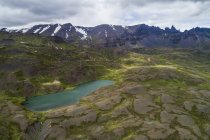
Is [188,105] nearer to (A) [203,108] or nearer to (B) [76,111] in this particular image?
(A) [203,108]

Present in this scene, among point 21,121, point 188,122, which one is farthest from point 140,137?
point 21,121

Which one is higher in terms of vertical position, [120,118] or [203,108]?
[203,108]

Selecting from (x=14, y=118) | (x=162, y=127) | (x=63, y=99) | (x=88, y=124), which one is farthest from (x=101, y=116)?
(x=63, y=99)

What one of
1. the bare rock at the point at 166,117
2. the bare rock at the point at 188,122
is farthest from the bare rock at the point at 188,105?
the bare rock at the point at 166,117

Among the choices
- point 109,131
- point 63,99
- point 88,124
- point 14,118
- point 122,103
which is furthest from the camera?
point 63,99

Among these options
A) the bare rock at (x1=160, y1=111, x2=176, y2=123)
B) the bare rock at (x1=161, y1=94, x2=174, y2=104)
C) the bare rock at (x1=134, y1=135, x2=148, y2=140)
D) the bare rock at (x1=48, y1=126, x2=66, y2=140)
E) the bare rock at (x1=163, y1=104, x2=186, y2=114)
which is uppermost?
the bare rock at (x1=161, y1=94, x2=174, y2=104)

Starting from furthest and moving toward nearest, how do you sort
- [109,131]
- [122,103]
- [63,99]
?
[63,99]
[122,103]
[109,131]

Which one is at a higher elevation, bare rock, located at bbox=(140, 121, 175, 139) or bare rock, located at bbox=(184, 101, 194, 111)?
bare rock, located at bbox=(184, 101, 194, 111)

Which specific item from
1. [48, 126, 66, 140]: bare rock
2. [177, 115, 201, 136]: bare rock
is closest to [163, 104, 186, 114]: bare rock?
[177, 115, 201, 136]: bare rock

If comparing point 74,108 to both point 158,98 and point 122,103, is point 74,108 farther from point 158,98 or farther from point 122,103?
point 158,98

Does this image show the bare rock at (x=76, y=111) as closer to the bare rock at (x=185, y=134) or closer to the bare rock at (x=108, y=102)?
the bare rock at (x=108, y=102)

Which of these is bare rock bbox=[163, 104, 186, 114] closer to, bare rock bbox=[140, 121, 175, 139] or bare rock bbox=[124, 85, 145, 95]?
bare rock bbox=[140, 121, 175, 139]
